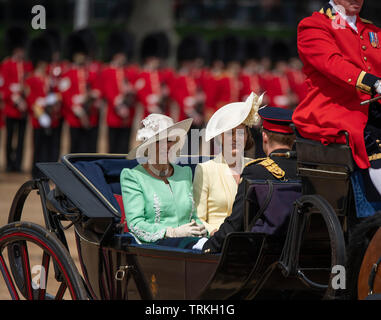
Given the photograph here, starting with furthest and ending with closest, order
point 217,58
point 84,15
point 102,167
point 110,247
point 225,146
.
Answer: point 84,15 < point 217,58 < point 102,167 < point 225,146 < point 110,247

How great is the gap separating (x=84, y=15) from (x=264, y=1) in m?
10.2

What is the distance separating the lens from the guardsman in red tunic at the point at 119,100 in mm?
12641

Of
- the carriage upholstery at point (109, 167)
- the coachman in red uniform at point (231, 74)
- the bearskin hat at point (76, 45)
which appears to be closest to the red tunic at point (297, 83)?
the coachman in red uniform at point (231, 74)

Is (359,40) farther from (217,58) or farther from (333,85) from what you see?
(217,58)

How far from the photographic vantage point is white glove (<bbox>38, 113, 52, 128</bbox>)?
463 inches

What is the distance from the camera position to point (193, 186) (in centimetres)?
451

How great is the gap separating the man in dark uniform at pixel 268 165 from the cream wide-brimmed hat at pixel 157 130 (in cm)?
44

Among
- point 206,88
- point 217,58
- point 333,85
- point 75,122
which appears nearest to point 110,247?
point 333,85

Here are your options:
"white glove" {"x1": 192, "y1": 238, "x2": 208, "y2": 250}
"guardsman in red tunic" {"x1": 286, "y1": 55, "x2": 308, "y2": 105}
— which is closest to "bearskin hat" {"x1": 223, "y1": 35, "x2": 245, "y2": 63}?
"guardsman in red tunic" {"x1": 286, "y1": 55, "x2": 308, "y2": 105}

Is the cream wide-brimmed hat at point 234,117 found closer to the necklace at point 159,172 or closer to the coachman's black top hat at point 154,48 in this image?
the necklace at point 159,172

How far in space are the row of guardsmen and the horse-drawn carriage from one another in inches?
277

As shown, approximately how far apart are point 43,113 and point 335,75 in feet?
27.8

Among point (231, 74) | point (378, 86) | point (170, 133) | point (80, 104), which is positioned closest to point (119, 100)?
point (80, 104)

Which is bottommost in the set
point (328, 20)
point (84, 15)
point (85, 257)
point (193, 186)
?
point (85, 257)
